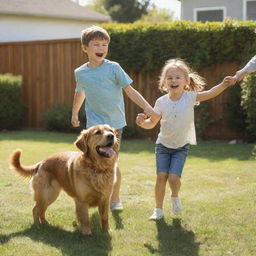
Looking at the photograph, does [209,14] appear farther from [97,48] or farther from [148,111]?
[148,111]

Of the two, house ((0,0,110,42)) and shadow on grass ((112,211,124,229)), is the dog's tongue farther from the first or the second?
house ((0,0,110,42))

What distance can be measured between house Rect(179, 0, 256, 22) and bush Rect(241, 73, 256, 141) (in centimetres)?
1094

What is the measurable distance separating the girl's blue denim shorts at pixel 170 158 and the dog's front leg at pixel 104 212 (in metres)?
0.79

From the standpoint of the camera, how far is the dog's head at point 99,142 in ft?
15.6

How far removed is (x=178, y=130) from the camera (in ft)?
17.8

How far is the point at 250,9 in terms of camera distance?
2080 cm

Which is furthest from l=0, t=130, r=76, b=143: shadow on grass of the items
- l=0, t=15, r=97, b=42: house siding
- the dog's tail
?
l=0, t=15, r=97, b=42: house siding

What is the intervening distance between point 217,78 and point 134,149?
9.18 ft

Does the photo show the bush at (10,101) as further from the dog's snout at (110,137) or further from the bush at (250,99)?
the dog's snout at (110,137)

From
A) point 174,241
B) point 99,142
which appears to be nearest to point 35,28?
point 99,142

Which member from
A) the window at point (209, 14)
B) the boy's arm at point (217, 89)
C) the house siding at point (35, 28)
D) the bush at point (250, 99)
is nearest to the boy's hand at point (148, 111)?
the boy's arm at point (217, 89)

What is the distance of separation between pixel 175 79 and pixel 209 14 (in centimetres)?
1710

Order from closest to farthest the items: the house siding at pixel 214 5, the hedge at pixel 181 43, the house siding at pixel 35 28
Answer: the hedge at pixel 181 43 < the house siding at pixel 214 5 < the house siding at pixel 35 28

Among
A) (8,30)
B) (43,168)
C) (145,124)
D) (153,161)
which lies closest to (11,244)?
(43,168)
